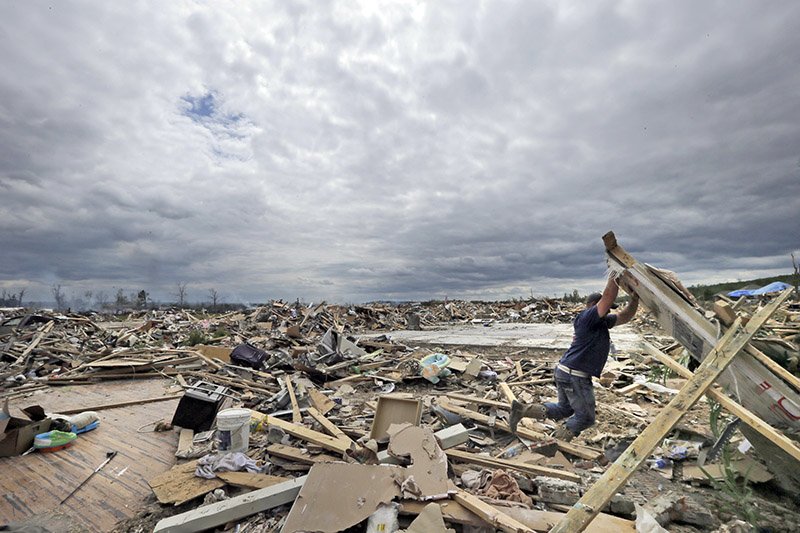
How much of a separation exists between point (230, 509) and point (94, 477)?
2104 millimetres

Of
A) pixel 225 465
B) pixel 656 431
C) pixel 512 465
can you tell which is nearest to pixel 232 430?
pixel 225 465

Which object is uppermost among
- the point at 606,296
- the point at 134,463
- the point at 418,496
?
the point at 606,296

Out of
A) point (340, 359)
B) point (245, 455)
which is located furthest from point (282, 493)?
point (340, 359)

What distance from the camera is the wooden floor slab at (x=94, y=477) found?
342cm

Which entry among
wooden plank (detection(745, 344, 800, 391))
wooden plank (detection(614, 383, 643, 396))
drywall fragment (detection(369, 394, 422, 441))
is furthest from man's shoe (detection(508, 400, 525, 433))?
wooden plank (detection(614, 383, 643, 396))

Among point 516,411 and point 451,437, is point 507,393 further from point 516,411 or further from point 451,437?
point 451,437

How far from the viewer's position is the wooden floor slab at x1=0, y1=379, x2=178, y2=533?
3.42 m

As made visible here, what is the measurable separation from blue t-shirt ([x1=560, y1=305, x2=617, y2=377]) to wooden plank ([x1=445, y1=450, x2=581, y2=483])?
1.23 metres

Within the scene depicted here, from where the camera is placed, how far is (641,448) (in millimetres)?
2133

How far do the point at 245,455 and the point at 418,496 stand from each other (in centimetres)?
202

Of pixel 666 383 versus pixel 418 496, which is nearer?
pixel 418 496

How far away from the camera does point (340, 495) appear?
3.03 m

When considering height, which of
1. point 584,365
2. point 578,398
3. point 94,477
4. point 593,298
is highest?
point 593,298

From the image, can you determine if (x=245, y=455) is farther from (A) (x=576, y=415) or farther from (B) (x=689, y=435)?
(B) (x=689, y=435)
